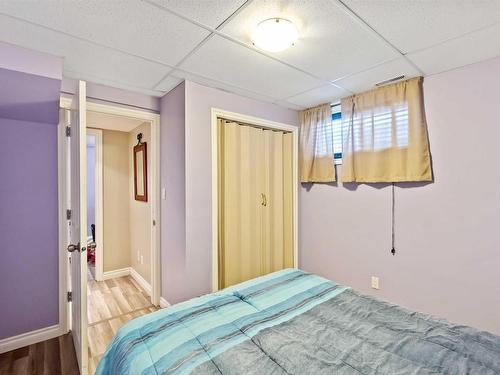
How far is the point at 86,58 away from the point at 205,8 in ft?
3.52

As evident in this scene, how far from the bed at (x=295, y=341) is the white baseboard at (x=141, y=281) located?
1957 mm

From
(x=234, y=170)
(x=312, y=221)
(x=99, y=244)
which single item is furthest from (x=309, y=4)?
(x=99, y=244)

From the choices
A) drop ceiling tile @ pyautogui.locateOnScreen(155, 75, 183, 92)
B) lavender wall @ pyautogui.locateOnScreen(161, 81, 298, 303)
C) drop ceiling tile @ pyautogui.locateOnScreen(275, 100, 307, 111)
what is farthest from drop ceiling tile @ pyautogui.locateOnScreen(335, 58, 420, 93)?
drop ceiling tile @ pyautogui.locateOnScreen(155, 75, 183, 92)

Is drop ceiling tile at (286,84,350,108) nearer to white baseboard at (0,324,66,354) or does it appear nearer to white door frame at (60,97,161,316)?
white door frame at (60,97,161,316)

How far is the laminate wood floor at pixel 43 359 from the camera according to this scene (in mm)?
1815

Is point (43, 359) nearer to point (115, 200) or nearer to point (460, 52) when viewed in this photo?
point (115, 200)

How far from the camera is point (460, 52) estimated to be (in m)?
1.77

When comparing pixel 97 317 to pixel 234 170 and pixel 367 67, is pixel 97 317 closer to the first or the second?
pixel 234 170

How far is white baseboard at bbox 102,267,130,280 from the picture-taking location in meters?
3.58

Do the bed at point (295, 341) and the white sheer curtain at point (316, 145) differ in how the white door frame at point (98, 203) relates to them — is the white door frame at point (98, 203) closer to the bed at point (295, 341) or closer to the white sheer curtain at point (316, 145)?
the bed at point (295, 341)

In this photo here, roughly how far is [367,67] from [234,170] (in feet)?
4.94

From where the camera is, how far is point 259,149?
2904mm

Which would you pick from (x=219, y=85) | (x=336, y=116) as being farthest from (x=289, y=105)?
(x=219, y=85)

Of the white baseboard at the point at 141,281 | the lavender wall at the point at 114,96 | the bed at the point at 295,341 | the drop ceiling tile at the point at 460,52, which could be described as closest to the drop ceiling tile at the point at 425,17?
the drop ceiling tile at the point at 460,52
